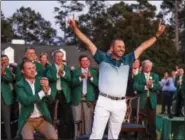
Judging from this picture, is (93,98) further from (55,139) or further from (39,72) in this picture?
(55,139)

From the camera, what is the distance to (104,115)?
7.48 meters

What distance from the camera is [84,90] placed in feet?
34.2

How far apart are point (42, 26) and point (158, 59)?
127 feet

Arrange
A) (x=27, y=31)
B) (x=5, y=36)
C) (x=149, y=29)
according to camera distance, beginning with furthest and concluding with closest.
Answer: (x=27, y=31)
(x=5, y=36)
(x=149, y=29)

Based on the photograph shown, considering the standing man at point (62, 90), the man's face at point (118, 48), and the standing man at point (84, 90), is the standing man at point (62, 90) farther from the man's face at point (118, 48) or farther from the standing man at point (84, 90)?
the man's face at point (118, 48)

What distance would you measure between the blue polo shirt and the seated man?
31.6 inches

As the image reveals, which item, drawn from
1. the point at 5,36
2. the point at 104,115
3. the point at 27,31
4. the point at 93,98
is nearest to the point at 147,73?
the point at 93,98

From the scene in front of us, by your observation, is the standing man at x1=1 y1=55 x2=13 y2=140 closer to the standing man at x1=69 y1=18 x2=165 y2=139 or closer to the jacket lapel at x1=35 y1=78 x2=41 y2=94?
the jacket lapel at x1=35 y1=78 x2=41 y2=94

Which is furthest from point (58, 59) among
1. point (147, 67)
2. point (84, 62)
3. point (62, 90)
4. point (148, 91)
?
point (148, 91)

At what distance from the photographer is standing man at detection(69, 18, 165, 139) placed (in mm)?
7422

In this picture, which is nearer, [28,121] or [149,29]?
[28,121]

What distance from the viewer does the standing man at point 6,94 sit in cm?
991

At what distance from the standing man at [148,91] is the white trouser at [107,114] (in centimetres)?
297

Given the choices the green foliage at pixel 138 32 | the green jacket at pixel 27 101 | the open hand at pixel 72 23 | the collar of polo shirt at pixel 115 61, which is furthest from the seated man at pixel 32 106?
the green foliage at pixel 138 32
